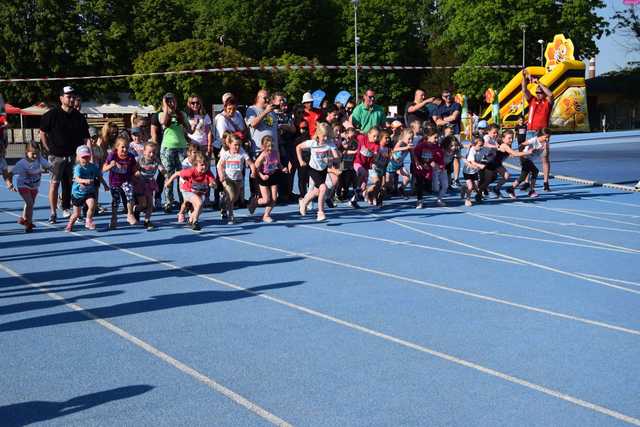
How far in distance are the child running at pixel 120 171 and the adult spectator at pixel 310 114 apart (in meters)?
3.80

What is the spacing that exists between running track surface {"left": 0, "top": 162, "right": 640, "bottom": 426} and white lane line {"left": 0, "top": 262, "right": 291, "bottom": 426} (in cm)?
2

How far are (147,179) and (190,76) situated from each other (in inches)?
1956

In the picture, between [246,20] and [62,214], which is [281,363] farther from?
[246,20]

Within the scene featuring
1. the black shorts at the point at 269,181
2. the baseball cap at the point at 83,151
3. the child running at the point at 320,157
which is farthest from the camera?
the child running at the point at 320,157

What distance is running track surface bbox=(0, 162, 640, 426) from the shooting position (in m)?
5.05

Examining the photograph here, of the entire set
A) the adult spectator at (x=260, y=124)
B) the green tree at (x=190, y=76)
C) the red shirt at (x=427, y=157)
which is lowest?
the red shirt at (x=427, y=157)

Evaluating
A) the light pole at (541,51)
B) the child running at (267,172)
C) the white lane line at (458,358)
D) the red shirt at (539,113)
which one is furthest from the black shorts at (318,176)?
the light pole at (541,51)

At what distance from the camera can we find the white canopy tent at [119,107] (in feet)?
221

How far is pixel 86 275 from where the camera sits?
9.13 metres

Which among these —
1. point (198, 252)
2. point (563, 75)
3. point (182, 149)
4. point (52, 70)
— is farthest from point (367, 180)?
point (52, 70)

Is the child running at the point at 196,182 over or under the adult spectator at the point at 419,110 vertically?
under

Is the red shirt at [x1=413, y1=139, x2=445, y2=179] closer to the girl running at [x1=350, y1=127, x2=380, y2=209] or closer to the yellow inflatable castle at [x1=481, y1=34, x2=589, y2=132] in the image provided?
the girl running at [x1=350, y1=127, x2=380, y2=209]

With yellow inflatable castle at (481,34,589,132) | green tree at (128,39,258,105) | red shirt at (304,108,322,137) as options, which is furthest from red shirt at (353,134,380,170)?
green tree at (128,39,258,105)

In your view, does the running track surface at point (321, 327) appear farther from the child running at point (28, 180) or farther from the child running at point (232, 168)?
the child running at point (232, 168)
